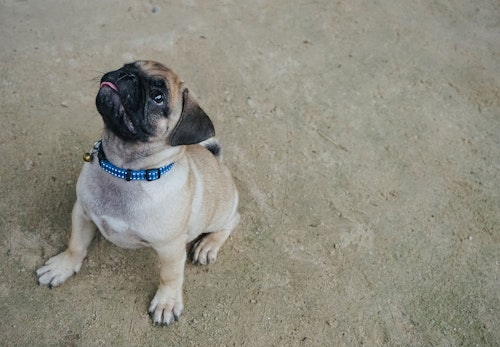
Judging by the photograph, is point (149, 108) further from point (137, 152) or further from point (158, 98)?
point (137, 152)

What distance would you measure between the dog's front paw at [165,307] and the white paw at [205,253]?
39 cm

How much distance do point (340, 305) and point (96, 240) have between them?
213 cm

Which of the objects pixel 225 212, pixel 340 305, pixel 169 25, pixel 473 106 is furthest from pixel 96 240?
pixel 473 106

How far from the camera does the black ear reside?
10.7ft

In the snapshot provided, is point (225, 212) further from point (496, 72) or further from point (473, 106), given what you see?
point (496, 72)

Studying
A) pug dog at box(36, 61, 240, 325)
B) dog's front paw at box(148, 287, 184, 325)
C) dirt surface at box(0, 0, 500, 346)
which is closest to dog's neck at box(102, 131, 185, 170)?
pug dog at box(36, 61, 240, 325)

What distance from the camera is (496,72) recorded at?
21.1ft

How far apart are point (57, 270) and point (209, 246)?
1.23m

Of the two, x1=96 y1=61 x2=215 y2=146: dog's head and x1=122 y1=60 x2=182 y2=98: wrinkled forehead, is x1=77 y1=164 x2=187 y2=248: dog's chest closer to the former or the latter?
x1=96 y1=61 x2=215 y2=146: dog's head

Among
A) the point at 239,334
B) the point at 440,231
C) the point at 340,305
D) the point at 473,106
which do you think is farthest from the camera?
the point at 473,106

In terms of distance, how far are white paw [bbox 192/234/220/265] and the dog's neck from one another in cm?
121

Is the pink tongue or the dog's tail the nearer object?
the pink tongue

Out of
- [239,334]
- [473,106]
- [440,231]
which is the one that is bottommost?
[239,334]

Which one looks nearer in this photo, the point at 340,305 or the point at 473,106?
the point at 340,305
